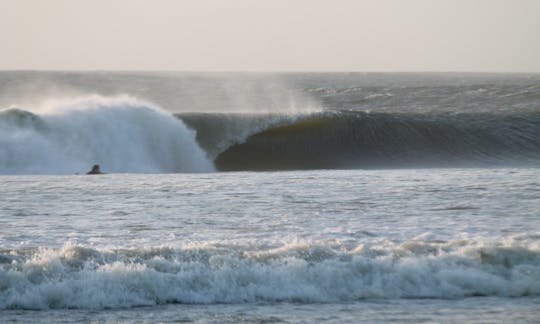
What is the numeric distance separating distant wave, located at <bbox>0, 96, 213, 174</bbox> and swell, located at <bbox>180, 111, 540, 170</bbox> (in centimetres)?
121

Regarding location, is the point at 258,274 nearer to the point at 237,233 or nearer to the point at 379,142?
the point at 237,233

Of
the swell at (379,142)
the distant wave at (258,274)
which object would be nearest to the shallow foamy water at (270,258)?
the distant wave at (258,274)

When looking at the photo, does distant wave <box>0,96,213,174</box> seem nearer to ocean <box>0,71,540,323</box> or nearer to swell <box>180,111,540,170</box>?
ocean <box>0,71,540,323</box>

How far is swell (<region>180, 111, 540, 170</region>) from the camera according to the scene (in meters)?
23.8

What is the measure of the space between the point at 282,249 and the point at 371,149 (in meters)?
15.5

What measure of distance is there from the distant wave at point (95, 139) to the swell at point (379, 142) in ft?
3.96

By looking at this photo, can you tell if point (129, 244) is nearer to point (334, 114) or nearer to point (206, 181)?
point (206, 181)

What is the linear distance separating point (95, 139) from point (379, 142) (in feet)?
27.3

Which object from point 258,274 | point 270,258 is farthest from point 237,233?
point 258,274

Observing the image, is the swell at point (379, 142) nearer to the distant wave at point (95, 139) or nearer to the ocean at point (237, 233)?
the ocean at point (237, 233)

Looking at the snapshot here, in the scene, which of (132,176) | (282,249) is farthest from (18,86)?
(282,249)

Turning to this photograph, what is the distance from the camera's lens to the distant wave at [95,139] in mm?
20547

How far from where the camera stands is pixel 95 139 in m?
22.0

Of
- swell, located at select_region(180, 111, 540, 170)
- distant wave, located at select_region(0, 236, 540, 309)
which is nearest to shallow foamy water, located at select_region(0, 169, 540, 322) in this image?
Answer: distant wave, located at select_region(0, 236, 540, 309)
